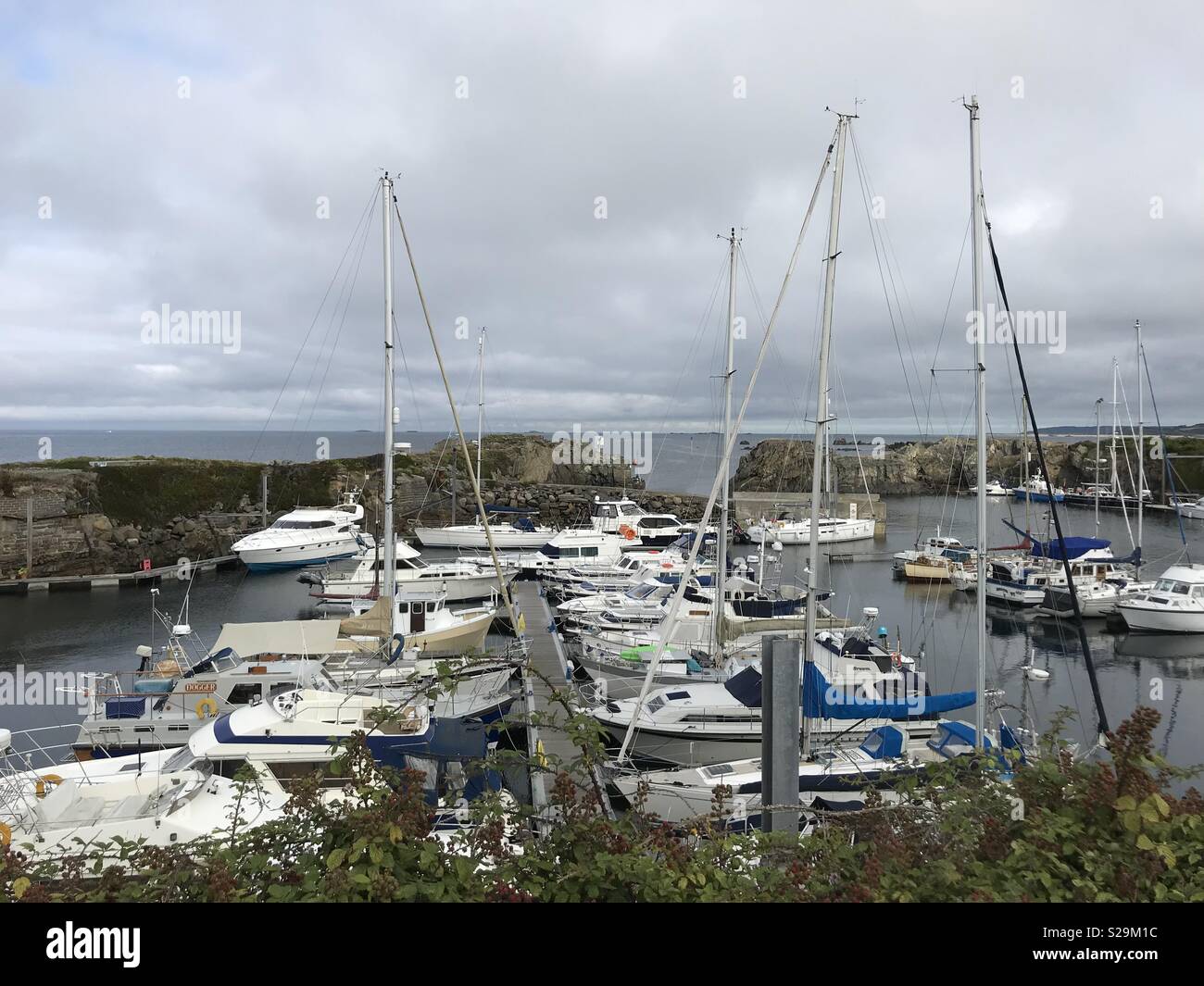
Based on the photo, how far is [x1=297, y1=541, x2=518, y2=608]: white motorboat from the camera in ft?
104

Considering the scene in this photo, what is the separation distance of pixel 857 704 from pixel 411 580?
2236 centimetres

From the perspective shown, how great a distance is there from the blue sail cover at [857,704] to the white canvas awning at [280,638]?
11196mm

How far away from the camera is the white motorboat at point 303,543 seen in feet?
126

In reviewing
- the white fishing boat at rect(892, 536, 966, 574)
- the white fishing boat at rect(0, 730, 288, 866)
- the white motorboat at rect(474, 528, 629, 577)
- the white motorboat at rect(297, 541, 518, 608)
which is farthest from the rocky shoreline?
the white fishing boat at rect(0, 730, 288, 866)

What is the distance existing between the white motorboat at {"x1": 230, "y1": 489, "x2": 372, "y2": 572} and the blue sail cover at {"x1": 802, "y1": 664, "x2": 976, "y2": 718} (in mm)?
29953

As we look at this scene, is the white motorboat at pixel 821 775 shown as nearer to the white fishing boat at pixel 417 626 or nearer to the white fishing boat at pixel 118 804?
the white fishing boat at pixel 118 804

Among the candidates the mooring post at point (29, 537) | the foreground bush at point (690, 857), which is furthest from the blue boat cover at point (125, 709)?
the mooring post at point (29, 537)

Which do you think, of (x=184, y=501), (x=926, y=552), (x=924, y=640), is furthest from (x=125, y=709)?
(x=926, y=552)

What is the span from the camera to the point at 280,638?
57.6ft

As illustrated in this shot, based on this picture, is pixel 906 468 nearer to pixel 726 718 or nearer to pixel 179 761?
pixel 726 718
